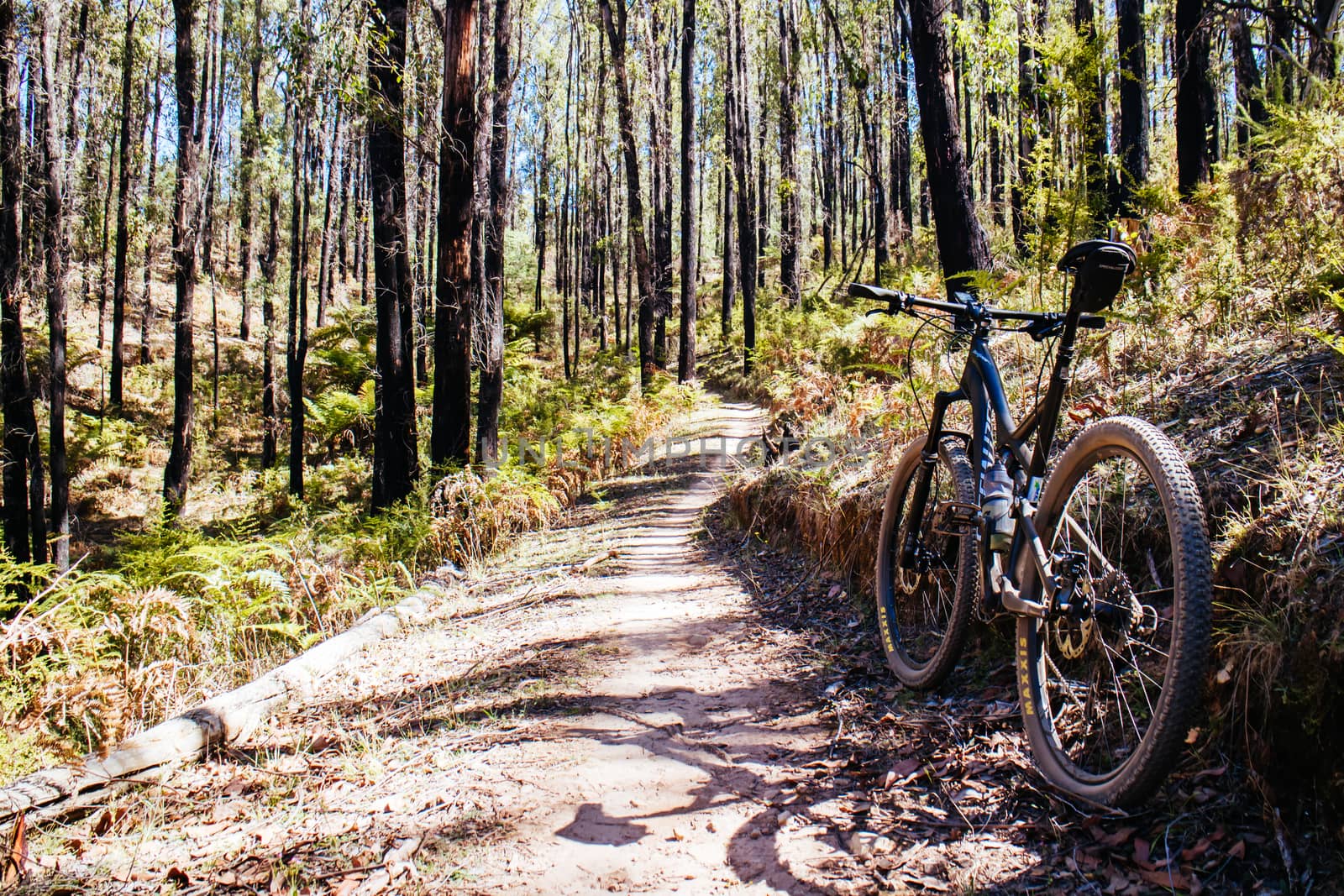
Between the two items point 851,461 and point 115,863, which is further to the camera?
point 851,461

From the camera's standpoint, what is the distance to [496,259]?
49.2 ft

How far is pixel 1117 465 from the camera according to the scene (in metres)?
3.14

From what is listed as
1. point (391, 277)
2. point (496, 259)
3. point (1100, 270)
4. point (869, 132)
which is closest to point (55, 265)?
point (391, 277)

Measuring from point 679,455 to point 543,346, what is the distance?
999 inches

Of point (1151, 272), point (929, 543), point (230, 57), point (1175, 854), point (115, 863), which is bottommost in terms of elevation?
point (115, 863)

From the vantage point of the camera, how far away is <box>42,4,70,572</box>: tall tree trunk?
10.4 meters

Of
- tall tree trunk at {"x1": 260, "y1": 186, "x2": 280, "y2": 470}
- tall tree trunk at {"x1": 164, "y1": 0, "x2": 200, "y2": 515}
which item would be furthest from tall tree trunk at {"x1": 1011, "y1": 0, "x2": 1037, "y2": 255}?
tall tree trunk at {"x1": 260, "y1": 186, "x2": 280, "y2": 470}

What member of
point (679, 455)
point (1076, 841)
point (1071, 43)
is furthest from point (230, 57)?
point (1076, 841)

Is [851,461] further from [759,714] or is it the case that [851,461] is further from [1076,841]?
[1076,841]

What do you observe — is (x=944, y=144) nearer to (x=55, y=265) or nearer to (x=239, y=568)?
(x=239, y=568)

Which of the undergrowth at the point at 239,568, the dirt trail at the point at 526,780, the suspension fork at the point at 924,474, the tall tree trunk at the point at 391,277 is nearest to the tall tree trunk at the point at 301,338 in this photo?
the undergrowth at the point at 239,568

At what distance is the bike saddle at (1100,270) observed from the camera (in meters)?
2.57

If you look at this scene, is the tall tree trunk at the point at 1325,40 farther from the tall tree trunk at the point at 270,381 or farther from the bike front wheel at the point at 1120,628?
the tall tree trunk at the point at 270,381

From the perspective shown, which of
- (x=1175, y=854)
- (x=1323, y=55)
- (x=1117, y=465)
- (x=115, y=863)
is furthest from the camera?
(x=1323, y=55)
